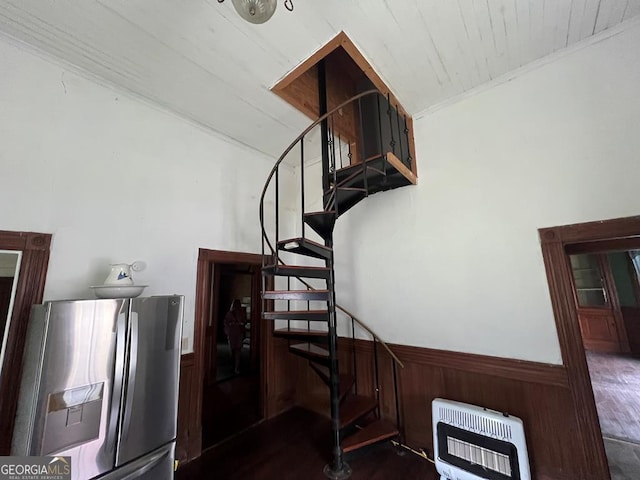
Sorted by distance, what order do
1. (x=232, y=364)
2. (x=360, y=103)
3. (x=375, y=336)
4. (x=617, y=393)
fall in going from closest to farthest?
1. (x=375, y=336)
2. (x=360, y=103)
3. (x=617, y=393)
4. (x=232, y=364)

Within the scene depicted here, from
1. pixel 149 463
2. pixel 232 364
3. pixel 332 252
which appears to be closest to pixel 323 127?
pixel 332 252

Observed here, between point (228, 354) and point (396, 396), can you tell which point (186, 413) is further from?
point (228, 354)

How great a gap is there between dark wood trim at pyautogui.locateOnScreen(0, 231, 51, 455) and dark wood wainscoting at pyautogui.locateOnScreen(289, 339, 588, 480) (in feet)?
9.11

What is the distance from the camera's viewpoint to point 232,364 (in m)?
5.27

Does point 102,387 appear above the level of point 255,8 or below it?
below

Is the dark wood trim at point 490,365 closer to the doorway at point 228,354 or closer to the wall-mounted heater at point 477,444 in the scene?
the wall-mounted heater at point 477,444

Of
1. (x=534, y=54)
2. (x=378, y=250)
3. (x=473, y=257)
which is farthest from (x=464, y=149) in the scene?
(x=378, y=250)

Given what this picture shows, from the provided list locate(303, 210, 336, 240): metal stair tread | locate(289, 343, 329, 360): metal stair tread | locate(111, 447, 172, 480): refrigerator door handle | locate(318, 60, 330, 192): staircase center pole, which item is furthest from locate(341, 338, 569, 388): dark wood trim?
locate(111, 447, 172, 480): refrigerator door handle

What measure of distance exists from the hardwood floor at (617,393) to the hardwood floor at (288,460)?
2.18 m

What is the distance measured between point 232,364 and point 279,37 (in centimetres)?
554

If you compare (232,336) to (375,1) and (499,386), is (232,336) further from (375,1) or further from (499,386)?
(375,1)

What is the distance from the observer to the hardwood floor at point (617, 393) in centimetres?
263

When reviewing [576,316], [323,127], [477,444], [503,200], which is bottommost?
[477,444]

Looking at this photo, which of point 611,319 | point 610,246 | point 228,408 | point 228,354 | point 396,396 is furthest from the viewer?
point 228,354
